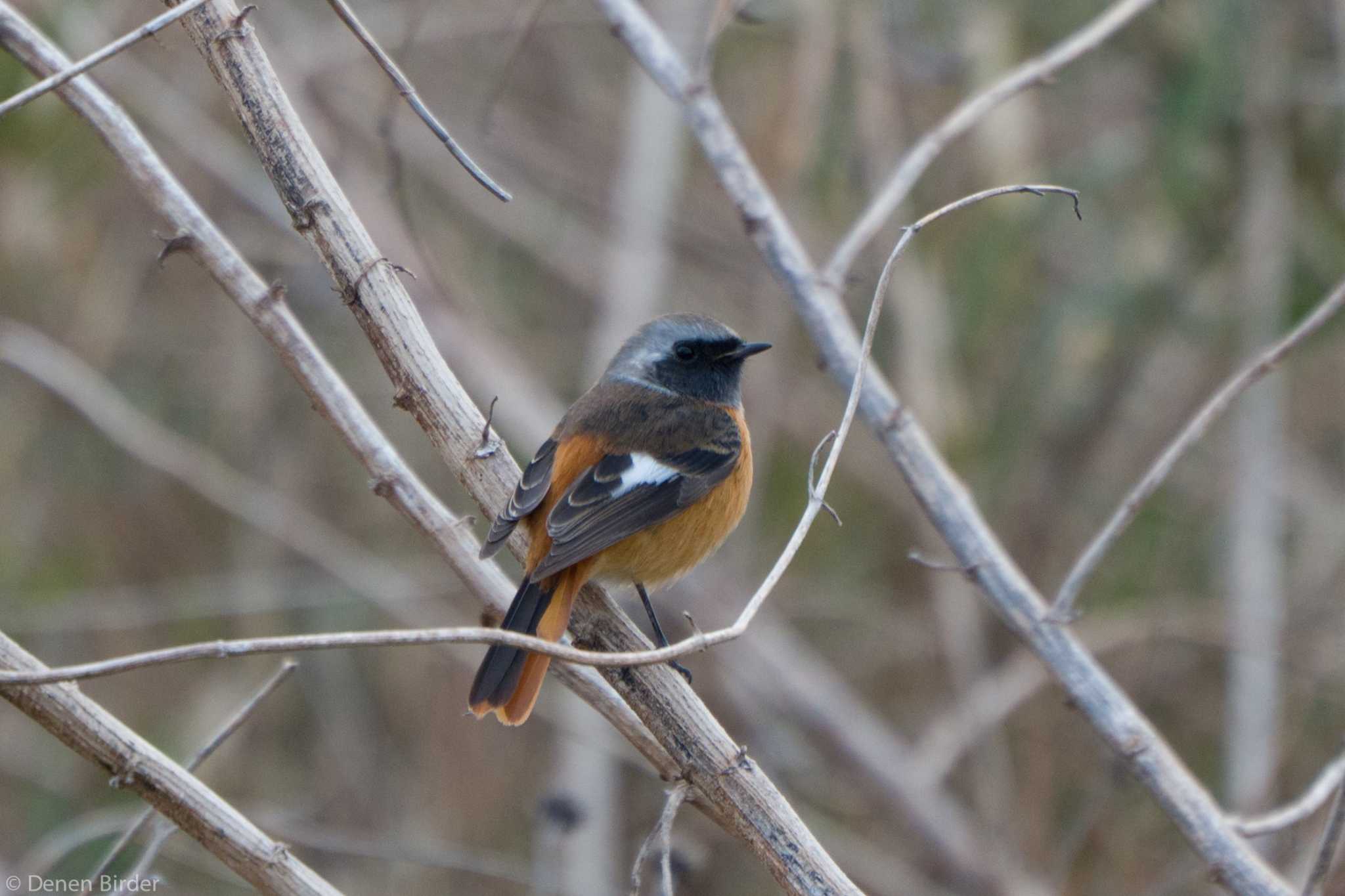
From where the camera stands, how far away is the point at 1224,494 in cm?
550

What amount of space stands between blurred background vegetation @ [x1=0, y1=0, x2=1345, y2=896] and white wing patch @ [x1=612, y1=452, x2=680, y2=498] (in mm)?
1465

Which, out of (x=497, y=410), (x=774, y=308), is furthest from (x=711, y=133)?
(x=774, y=308)

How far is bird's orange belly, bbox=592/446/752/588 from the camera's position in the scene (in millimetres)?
3045

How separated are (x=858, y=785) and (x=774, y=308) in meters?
2.08

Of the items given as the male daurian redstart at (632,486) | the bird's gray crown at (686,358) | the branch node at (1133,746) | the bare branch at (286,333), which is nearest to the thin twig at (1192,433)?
the branch node at (1133,746)

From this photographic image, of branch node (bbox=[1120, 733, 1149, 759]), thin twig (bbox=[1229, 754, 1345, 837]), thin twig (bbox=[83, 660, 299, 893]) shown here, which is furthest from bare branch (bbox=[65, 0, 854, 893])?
thin twig (bbox=[1229, 754, 1345, 837])

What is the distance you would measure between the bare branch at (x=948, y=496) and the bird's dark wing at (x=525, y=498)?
690 mm

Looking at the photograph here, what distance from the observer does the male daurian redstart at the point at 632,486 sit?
8.31 ft

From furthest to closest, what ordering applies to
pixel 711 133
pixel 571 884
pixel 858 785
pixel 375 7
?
pixel 375 7
pixel 858 785
pixel 571 884
pixel 711 133

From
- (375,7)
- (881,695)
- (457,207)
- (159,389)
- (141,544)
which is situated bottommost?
(881,695)

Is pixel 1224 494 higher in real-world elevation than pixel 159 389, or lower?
lower

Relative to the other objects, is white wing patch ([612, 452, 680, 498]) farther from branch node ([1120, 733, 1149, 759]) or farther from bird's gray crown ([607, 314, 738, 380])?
branch node ([1120, 733, 1149, 759])

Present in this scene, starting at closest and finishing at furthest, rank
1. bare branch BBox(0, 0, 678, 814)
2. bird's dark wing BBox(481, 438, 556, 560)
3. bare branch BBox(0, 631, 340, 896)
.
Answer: bare branch BBox(0, 631, 340, 896), bare branch BBox(0, 0, 678, 814), bird's dark wing BBox(481, 438, 556, 560)

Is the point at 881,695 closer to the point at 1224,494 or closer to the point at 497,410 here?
the point at 1224,494
